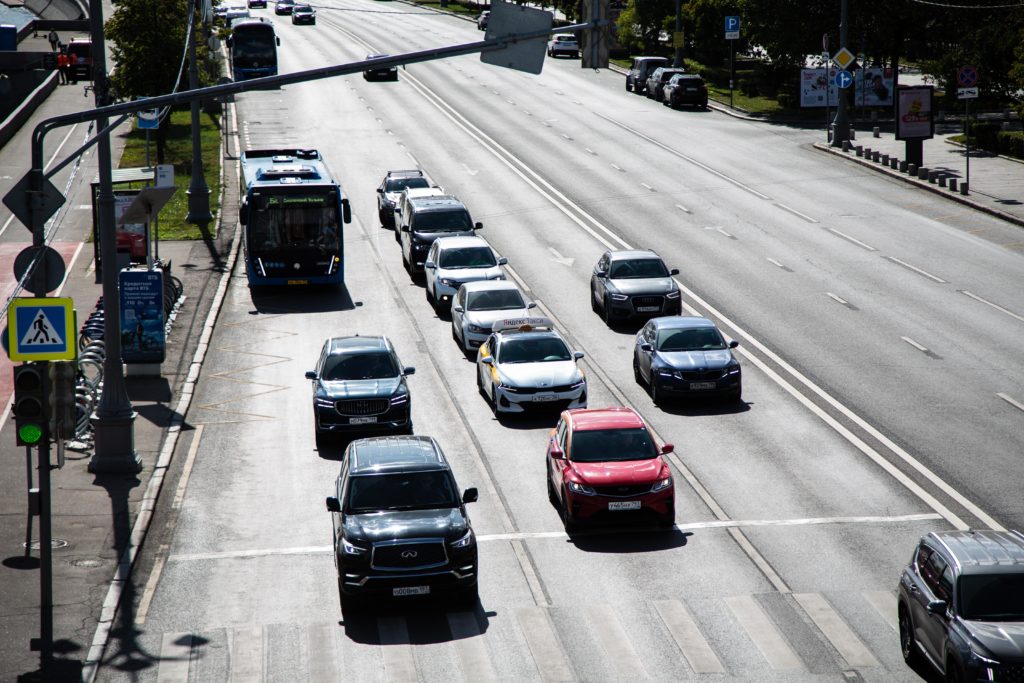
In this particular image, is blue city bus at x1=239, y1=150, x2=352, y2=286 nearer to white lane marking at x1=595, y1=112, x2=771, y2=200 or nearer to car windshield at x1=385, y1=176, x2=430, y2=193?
car windshield at x1=385, y1=176, x2=430, y2=193

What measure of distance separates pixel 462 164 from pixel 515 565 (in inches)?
1530

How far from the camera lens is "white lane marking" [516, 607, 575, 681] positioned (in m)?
15.8

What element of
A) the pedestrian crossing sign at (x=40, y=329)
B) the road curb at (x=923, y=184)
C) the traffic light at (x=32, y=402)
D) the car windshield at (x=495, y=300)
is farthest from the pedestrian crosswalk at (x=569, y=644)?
the road curb at (x=923, y=184)

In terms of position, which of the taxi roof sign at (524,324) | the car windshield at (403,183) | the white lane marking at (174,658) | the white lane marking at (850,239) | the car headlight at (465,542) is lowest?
the white lane marking at (174,658)

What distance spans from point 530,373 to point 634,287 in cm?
757

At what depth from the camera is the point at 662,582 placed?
18.8 metres

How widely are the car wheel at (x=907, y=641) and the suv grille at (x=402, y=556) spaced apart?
5648mm

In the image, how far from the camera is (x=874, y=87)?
222ft

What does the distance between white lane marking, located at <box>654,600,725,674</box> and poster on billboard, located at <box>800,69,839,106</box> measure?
5136cm

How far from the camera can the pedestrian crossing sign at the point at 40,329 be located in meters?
16.5

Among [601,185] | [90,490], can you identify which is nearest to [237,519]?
[90,490]

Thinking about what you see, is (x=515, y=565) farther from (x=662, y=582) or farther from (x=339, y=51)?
(x=339, y=51)

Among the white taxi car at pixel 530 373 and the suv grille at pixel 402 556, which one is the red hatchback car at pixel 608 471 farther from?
the white taxi car at pixel 530 373

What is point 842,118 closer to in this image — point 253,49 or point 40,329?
point 253,49
